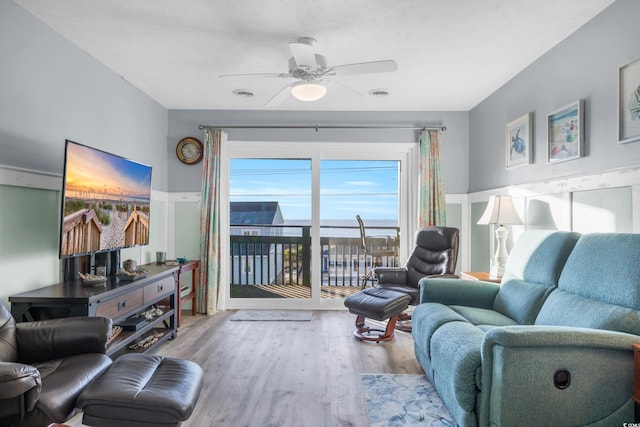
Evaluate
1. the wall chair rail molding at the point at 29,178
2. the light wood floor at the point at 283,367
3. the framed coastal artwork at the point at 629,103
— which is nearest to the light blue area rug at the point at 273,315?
the light wood floor at the point at 283,367

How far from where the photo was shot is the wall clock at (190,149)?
4.73 metres

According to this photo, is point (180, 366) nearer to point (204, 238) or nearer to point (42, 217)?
point (42, 217)

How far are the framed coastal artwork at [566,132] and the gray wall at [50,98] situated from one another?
3.80 meters

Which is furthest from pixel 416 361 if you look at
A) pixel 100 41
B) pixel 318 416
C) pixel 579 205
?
pixel 100 41

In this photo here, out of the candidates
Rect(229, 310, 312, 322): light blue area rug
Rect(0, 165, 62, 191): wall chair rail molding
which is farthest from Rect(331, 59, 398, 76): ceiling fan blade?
Rect(229, 310, 312, 322): light blue area rug

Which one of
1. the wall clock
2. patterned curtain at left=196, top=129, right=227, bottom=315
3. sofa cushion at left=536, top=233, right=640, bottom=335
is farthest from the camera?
the wall clock

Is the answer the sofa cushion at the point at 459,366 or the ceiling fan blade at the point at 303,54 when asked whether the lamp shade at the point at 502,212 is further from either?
the ceiling fan blade at the point at 303,54

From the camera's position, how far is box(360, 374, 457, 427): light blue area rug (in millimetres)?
2174

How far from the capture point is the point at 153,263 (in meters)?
4.21

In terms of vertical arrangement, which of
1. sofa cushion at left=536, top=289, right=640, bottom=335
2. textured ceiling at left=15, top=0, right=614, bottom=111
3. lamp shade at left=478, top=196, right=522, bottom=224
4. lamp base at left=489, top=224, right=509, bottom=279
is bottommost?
sofa cushion at left=536, top=289, right=640, bottom=335

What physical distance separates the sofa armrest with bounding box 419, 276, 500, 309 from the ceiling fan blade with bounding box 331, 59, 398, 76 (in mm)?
1652

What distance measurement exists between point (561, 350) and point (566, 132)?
1891 mm

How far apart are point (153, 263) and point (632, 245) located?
13.6ft

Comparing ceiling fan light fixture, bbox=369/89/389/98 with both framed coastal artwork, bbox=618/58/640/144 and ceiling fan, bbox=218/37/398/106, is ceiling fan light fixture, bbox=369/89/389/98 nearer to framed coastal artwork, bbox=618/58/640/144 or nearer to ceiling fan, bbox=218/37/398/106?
ceiling fan, bbox=218/37/398/106
